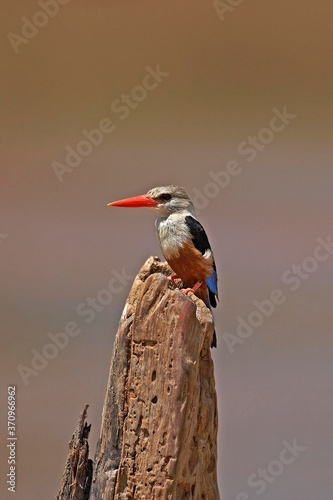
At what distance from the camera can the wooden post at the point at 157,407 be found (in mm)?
3793

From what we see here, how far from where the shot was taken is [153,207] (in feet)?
15.1

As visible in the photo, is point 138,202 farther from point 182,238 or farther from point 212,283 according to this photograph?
point 212,283

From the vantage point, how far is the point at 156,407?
382 cm

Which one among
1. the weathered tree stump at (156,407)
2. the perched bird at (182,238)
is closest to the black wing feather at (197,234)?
the perched bird at (182,238)

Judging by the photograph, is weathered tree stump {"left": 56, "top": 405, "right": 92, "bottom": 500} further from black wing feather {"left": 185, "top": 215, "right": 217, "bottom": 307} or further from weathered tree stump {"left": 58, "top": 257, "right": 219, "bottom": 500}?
black wing feather {"left": 185, "top": 215, "right": 217, "bottom": 307}

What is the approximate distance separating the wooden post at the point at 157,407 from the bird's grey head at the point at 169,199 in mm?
773

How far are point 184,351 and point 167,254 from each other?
2.91 feet

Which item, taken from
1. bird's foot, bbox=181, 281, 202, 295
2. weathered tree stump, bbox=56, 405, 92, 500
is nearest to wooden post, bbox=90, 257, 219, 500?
weathered tree stump, bbox=56, 405, 92, 500

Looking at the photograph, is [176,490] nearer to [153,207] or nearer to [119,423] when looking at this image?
[119,423]

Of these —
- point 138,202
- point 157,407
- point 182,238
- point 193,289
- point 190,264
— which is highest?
point 138,202

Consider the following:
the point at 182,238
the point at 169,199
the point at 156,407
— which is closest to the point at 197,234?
the point at 182,238

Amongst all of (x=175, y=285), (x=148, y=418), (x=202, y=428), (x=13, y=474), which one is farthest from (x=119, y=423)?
(x=13, y=474)

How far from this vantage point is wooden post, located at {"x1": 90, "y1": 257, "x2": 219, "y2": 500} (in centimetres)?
379

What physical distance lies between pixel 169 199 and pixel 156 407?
4.27 feet
